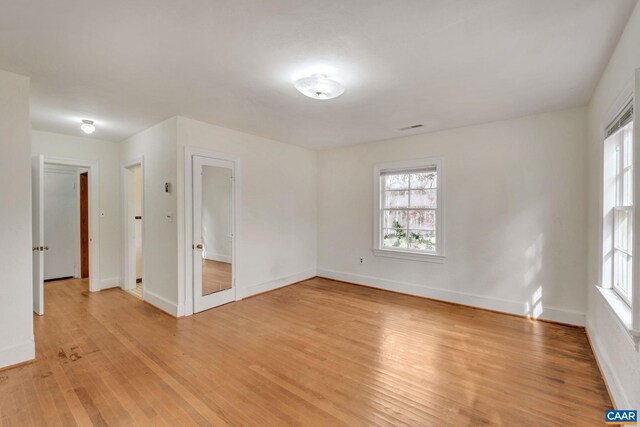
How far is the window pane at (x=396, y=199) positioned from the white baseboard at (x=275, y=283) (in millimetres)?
2123

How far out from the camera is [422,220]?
4719 millimetres

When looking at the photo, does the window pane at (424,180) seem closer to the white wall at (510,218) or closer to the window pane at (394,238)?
the white wall at (510,218)

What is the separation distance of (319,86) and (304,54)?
1.13 feet

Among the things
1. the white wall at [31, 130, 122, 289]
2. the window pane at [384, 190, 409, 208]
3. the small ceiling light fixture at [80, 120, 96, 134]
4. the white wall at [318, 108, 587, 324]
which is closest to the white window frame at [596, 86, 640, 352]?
the white wall at [318, 108, 587, 324]

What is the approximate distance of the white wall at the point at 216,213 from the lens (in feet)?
13.3

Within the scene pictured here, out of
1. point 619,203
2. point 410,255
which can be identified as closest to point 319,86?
point 619,203

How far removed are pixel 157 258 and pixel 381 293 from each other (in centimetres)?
354

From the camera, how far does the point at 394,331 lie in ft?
11.0

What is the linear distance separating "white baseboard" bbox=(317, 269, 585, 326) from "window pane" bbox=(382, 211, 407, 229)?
979 millimetres

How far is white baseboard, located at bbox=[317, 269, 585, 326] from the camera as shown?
3.50m

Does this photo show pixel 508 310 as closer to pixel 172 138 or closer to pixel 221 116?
pixel 221 116

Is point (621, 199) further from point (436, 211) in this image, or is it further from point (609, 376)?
point (436, 211)

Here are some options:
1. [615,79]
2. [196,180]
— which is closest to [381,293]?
[196,180]

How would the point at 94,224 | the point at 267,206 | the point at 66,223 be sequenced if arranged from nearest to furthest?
1. the point at 94,224
2. the point at 267,206
3. the point at 66,223
